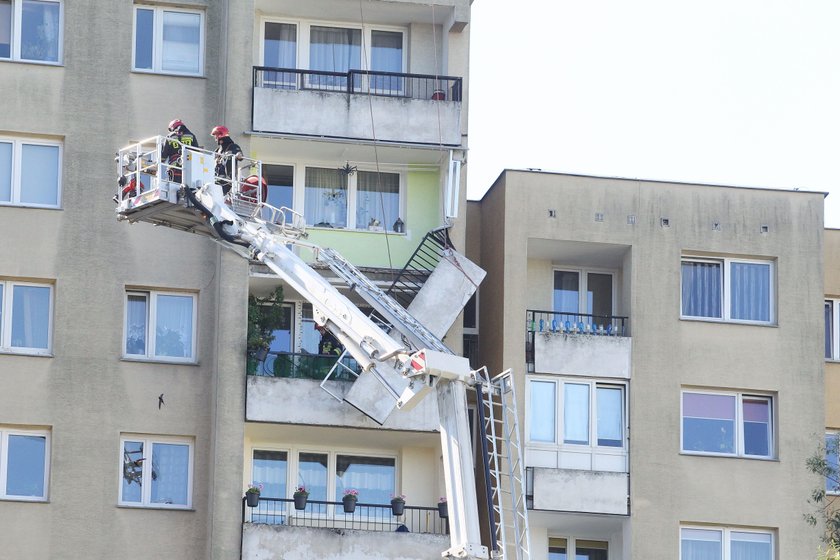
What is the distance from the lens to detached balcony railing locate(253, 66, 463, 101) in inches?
1804

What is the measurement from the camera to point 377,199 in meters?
46.9

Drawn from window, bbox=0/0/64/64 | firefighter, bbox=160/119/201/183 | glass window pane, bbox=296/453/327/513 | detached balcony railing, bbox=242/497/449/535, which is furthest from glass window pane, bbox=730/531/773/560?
window, bbox=0/0/64/64

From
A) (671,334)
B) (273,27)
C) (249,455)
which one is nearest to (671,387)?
(671,334)

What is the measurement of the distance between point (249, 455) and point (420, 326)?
8.63 meters

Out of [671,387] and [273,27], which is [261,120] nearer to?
[273,27]

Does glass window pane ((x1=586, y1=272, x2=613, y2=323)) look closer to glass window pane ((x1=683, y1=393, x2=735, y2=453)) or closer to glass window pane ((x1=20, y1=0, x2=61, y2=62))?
glass window pane ((x1=683, y1=393, x2=735, y2=453))

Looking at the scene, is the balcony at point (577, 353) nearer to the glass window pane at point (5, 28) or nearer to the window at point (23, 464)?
the window at point (23, 464)

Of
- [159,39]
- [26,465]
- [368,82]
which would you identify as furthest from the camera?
[368,82]

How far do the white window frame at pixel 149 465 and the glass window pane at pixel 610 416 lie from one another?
356 inches

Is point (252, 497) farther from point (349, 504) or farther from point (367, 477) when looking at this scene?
point (367, 477)

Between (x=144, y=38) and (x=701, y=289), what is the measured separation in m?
13.9

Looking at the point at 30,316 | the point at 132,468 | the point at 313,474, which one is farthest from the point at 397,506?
the point at 30,316

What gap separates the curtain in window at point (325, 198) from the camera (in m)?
46.5

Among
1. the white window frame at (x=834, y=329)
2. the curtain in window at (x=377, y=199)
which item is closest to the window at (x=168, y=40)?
the curtain in window at (x=377, y=199)
